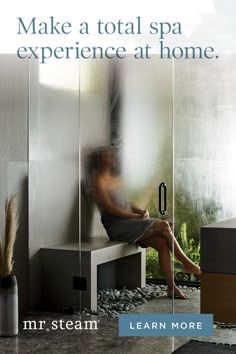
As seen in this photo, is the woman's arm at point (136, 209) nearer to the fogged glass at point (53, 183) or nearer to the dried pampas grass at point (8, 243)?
the fogged glass at point (53, 183)

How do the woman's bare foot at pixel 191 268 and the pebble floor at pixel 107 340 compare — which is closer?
the pebble floor at pixel 107 340

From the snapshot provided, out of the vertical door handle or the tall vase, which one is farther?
the vertical door handle

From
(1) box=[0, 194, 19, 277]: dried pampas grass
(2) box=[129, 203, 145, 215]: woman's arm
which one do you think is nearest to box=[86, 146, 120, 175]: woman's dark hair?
(2) box=[129, 203, 145, 215]: woman's arm

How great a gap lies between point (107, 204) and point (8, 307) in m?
0.81

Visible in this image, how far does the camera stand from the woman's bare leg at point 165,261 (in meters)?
3.38

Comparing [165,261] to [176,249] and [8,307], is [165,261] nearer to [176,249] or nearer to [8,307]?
[176,249]

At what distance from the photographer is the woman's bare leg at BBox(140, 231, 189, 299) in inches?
133

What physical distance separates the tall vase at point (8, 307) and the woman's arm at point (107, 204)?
692mm

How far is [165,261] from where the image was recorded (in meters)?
3.39

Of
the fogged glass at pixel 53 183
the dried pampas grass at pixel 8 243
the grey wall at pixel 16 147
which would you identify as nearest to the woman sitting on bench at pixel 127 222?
the fogged glass at pixel 53 183

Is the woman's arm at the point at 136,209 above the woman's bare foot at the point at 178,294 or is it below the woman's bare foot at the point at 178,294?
above

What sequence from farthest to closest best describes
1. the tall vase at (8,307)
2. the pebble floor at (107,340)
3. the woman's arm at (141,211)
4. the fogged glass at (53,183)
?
1. the fogged glass at (53,183)
2. the woman's arm at (141,211)
3. the tall vase at (8,307)
4. the pebble floor at (107,340)

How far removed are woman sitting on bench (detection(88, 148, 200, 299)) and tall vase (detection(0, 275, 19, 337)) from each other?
65 centimetres

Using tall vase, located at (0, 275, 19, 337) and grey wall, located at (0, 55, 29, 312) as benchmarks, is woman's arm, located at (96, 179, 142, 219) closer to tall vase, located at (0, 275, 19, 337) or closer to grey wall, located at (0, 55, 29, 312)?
grey wall, located at (0, 55, 29, 312)
